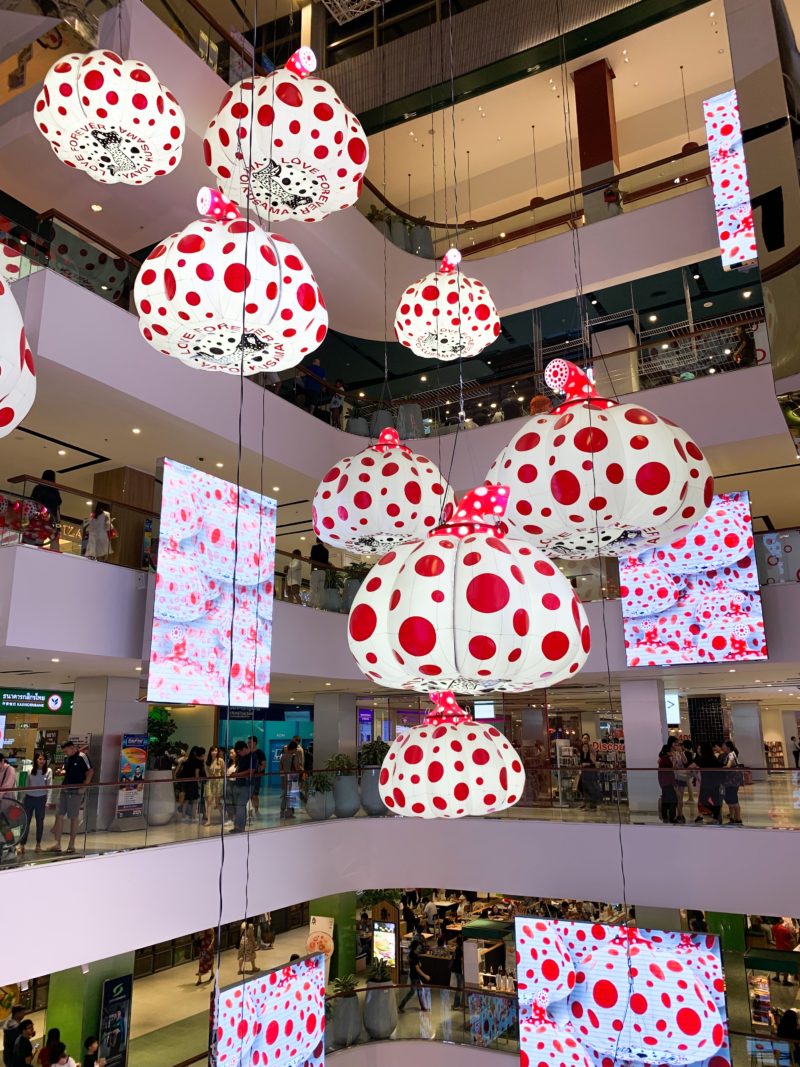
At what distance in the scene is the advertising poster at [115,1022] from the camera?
11.1 m

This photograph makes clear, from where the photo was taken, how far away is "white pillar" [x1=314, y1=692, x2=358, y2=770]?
14.8 meters

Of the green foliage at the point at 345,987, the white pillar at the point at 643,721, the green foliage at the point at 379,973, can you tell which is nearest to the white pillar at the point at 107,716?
the green foliage at the point at 345,987

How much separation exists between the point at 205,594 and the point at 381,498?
540 cm

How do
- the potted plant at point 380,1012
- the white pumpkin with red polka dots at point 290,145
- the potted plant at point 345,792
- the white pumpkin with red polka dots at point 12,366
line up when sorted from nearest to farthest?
the white pumpkin with red polka dots at point 12,366
the white pumpkin with red polka dots at point 290,145
the potted plant at point 380,1012
the potted plant at point 345,792

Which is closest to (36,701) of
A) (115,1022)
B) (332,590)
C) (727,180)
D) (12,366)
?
(115,1022)

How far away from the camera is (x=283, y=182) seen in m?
4.91

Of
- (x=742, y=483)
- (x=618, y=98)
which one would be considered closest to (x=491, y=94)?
(x=618, y=98)

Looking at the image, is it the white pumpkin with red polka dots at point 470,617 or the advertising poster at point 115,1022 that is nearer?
the white pumpkin with red polka dots at point 470,617

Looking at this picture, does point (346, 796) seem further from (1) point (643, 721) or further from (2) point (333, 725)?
(1) point (643, 721)

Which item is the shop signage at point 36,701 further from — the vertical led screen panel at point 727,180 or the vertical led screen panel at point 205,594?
the vertical led screen panel at point 727,180

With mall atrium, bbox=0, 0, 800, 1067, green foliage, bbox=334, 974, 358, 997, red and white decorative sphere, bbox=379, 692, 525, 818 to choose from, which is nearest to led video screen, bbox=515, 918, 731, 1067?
mall atrium, bbox=0, 0, 800, 1067

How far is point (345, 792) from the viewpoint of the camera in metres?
12.1

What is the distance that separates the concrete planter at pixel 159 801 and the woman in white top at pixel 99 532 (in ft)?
7.69

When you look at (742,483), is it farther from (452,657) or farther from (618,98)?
(452,657)
